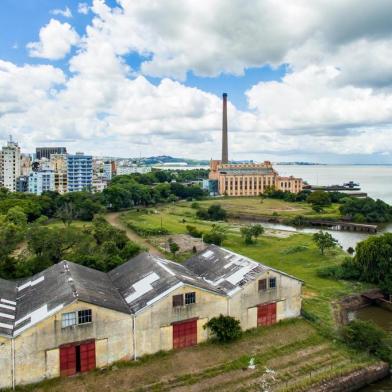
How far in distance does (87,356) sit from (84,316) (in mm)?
1805

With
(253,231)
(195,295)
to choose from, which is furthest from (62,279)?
(253,231)

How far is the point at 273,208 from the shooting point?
85625 mm

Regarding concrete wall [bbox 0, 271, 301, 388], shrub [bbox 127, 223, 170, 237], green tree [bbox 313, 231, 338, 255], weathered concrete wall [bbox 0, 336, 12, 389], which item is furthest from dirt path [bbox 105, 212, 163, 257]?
weathered concrete wall [bbox 0, 336, 12, 389]

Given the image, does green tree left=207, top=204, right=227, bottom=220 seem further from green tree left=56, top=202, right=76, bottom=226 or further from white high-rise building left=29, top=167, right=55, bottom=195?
white high-rise building left=29, top=167, right=55, bottom=195

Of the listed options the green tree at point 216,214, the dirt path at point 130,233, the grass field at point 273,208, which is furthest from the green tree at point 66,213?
the grass field at point 273,208

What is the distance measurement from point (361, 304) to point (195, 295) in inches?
564

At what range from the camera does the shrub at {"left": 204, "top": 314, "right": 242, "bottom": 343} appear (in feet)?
66.4

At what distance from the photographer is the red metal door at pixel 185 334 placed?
19.7 metres

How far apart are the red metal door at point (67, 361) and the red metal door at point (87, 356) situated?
0.34 meters

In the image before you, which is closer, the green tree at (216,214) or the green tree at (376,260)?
the green tree at (376,260)

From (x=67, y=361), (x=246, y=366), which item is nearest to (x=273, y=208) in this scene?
(x=246, y=366)

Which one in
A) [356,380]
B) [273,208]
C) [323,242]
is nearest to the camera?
[356,380]

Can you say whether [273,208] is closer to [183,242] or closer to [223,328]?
[183,242]

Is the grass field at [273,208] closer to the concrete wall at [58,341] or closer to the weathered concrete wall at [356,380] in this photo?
the weathered concrete wall at [356,380]
